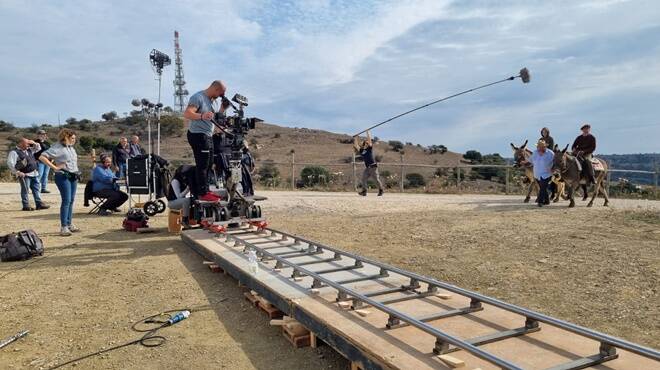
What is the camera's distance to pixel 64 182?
782 centimetres

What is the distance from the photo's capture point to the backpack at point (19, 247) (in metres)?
6.41

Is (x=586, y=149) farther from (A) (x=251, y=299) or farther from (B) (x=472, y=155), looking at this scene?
(B) (x=472, y=155)

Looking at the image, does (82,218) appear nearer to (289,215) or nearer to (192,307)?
(289,215)

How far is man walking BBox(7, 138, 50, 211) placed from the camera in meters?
11.2

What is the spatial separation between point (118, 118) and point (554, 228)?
78044 mm

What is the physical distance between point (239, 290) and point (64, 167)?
4.47 metres

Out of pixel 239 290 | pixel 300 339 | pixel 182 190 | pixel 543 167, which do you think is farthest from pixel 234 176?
pixel 543 167

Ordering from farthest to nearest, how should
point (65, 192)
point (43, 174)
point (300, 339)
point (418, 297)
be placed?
point (43, 174) < point (65, 192) < point (418, 297) < point (300, 339)

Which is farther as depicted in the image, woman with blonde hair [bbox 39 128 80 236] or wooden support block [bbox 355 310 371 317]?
woman with blonde hair [bbox 39 128 80 236]

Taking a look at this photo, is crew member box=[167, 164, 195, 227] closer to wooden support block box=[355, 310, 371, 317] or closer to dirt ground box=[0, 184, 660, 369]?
dirt ground box=[0, 184, 660, 369]

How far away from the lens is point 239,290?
17.1 feet

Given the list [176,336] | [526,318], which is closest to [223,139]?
[176,336]

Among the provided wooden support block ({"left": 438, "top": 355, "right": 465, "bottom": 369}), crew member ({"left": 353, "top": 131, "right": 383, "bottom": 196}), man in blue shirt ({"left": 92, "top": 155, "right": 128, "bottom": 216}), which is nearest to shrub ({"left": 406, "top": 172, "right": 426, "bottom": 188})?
crew member ({"left": 353, "top": 131, "right": 383, "bottom": 196})

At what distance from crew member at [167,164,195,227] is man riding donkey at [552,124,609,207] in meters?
9.18
